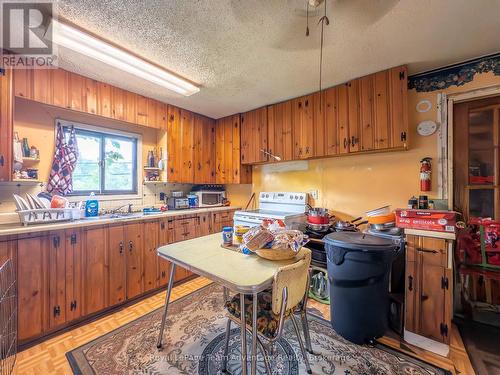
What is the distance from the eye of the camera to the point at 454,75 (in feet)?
6.98

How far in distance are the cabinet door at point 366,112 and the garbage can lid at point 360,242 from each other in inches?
42.0

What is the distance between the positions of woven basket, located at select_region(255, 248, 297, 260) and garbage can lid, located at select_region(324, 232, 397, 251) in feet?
1.78

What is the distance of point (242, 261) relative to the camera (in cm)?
138

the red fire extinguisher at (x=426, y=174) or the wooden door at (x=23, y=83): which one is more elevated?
the wooden door at (x=23, y=83)

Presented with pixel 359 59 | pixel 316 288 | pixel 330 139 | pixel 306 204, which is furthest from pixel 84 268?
pixel 359 59

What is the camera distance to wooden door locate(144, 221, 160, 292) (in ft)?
8.42

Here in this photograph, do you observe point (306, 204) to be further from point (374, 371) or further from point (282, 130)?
point (374, 371)

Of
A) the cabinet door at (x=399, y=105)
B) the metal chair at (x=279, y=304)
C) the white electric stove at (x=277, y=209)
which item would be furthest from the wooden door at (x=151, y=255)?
the cabinet door at (x=399, y=105)

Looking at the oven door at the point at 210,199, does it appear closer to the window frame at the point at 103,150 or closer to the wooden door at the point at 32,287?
the window frame at the point at 103,150

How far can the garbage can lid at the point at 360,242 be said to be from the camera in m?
1.60

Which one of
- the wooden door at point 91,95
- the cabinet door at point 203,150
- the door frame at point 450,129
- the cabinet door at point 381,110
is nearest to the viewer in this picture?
the door frame at point 450,129

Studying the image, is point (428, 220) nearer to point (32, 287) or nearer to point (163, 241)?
point (163, 241)

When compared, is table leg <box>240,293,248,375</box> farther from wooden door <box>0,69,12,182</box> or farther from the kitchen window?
the kitchen window
